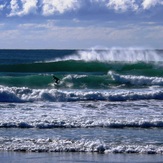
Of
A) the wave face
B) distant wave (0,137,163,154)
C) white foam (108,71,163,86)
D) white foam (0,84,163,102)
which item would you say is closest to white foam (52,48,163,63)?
the wave face

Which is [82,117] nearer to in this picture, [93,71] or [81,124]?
[81,124]

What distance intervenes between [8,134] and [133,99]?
1091 centimetres

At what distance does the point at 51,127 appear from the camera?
17453 millimetres

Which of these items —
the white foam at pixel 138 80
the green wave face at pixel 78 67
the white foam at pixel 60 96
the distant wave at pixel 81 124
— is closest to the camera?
the distant wave at pixel 81 124

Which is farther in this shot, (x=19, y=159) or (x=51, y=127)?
(x=51, y=127)

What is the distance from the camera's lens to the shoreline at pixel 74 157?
12891 millimetres

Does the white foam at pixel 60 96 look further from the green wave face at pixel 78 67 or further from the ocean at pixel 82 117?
the green wave face at pixel 78 67

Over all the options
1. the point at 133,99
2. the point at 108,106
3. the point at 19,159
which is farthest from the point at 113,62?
the point at 19,159

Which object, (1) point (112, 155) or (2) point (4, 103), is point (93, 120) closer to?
(1) point (112, 155)

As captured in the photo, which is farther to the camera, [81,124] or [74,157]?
[81,124]

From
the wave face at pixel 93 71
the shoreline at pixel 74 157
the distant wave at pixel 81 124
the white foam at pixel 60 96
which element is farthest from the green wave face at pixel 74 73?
the shoreline at pixel 74 157

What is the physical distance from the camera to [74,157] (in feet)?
43.8

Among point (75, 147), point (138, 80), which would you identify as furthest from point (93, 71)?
point (75, 147)

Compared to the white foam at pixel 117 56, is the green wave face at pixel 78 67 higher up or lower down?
lower down
